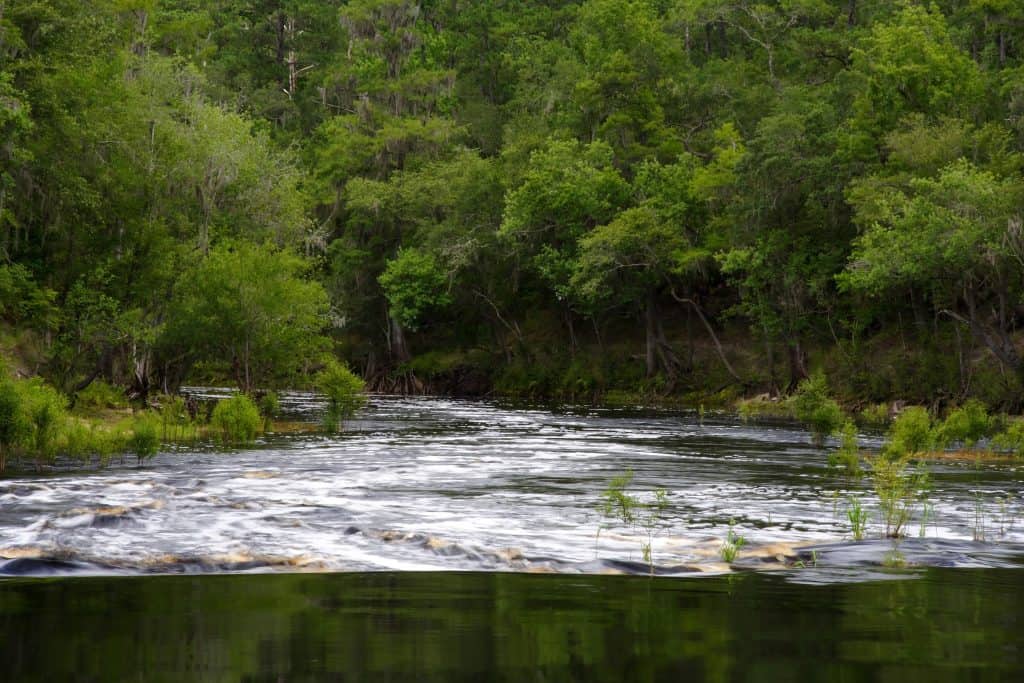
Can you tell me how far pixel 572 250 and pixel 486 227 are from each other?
19.6ft

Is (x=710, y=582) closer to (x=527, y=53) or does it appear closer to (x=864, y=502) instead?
(x=864, y=502)

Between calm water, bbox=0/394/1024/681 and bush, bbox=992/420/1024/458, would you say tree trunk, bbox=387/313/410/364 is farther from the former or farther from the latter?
calm water, bbox=0/394/1024/681

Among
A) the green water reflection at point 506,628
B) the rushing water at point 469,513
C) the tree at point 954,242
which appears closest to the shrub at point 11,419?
the rushing water at point 469,513

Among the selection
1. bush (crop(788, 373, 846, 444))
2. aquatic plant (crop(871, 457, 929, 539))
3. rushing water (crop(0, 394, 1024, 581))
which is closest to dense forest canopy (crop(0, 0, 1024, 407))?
rushing water (crop(0, 394, 1024, 581))

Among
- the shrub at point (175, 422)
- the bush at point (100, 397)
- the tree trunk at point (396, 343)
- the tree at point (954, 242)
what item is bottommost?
the shrub at point (175, 422)

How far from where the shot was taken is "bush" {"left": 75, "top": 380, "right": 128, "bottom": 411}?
115 ft

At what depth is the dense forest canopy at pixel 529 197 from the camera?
115 ft

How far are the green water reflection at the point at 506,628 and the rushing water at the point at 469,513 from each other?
1.05m

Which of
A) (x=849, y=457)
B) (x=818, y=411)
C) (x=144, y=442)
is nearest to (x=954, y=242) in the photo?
(x=818, y=411)

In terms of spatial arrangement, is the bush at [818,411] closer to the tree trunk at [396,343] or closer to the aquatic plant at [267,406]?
the aquatic plant at [267,406]

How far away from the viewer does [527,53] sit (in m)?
77.8

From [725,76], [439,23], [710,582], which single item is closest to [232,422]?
[710,582]

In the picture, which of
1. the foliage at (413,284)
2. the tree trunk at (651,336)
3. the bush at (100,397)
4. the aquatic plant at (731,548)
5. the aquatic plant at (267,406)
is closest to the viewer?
the aquatic plant at (731,548)

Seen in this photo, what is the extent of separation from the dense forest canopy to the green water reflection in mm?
20468
